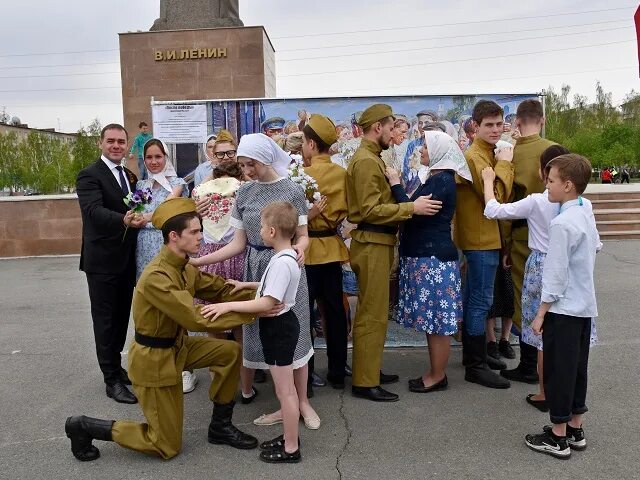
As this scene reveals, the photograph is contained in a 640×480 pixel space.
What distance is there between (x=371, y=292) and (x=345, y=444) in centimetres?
107

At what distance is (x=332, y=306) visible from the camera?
13.8ft

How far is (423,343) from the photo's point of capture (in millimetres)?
5551

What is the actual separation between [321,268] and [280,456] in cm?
138

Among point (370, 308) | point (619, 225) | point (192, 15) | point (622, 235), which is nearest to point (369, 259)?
point (370, 308)

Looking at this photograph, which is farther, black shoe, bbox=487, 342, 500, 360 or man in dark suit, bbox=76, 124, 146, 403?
black shoe, bbox=487, 342, 500, 360

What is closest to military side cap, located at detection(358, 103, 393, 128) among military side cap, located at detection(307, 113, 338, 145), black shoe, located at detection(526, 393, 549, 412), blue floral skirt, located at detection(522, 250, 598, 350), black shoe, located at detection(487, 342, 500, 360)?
military side cap, located at detection(307, 113, 338, 145)

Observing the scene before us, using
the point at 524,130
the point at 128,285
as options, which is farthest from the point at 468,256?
the point at 128,285

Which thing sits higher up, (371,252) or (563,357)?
(371,252)

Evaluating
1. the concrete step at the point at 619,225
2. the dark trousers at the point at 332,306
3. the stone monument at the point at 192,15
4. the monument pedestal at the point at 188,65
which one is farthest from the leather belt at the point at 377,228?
the concrete step at the point at 619,225

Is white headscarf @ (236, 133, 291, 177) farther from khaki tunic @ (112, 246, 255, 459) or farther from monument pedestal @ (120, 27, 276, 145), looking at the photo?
monument pedestal @ (120, 27, 276, 145)

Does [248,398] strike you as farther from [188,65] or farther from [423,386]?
[188,65]

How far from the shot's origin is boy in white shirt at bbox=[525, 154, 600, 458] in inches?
121

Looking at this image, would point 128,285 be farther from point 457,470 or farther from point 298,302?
point 457,470

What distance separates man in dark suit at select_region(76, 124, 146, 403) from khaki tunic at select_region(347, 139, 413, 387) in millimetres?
1649
